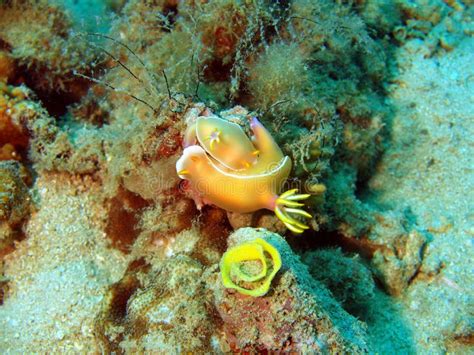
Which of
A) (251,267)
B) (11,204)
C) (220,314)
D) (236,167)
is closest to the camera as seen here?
(251,267)

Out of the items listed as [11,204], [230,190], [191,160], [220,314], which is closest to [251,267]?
[220,314]

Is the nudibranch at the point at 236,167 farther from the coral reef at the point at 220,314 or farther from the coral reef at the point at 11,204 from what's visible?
the coral reef at the point at 11,204

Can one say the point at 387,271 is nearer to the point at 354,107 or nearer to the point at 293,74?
the point at 354,107

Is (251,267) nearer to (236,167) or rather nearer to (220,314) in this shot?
(220,314)

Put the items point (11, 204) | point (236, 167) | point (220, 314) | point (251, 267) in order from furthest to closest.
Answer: point (11, 204)
point (236, 167)
point (220, 314)
point (251, 267)

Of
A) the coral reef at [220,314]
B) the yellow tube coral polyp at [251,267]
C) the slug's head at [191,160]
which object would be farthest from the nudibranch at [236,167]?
the yellow tube coral polyp at [251,267]

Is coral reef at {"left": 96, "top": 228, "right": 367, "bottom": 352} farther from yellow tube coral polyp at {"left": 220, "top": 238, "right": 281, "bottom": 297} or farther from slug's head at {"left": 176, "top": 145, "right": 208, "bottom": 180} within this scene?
slug's head at {"left": 176, "top": 145, "right": 208, "bottom": 180}
